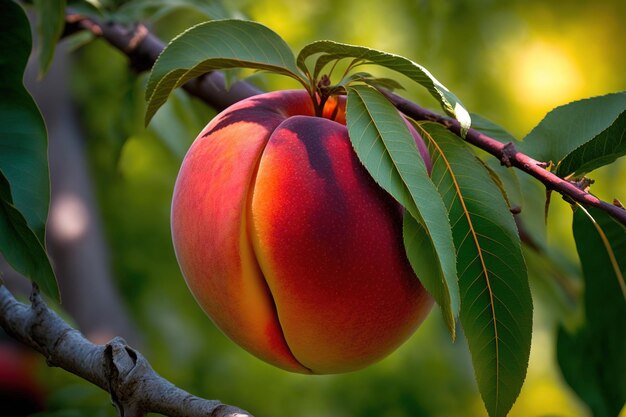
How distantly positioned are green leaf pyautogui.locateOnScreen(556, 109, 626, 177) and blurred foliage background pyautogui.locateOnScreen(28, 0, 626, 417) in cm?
129

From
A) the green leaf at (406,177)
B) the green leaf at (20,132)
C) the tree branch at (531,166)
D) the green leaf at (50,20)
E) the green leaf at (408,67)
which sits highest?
the green leaf at (408,67)

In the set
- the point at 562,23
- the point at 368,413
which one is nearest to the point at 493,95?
the point at 562,23

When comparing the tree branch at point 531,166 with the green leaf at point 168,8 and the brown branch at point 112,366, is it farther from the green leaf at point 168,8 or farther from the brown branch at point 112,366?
the green leaf at point 168,8

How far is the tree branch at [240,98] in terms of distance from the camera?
600 mm

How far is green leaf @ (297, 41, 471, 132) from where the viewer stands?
22.7 inches

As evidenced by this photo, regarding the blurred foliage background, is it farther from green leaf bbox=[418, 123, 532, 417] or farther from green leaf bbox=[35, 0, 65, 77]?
green leaf bbox=[418, 123, 532, 417]

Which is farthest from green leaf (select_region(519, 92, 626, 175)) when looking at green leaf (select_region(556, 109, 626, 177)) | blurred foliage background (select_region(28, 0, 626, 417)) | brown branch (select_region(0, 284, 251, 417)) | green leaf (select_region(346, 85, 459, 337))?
blurred foliage background (select_region(28, 0, 626, 417))

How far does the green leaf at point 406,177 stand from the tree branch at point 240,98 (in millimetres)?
64

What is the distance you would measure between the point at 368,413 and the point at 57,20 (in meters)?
1.67

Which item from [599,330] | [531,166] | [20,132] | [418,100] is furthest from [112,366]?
[418,100]

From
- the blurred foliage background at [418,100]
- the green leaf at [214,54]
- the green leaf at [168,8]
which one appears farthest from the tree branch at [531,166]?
the blurred foliage background at [418,100]

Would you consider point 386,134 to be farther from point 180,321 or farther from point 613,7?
point 613,7

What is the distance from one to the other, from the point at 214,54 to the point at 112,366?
235mm

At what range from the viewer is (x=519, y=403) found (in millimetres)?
2660
